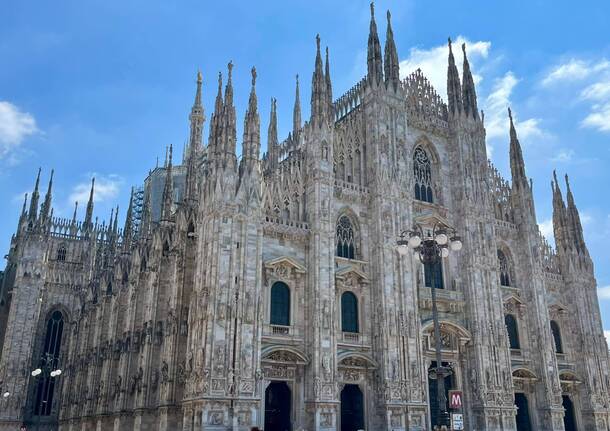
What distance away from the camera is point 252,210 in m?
30.4

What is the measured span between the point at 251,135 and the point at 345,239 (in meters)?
8.37

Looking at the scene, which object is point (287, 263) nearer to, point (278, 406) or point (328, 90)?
point (278, 406)

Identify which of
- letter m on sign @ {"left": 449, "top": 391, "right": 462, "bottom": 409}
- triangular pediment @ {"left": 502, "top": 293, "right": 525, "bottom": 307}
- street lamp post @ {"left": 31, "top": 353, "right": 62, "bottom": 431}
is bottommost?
letter m on sign @ {"left": 449, "top": 391, "right": 462, "bottom": 409}

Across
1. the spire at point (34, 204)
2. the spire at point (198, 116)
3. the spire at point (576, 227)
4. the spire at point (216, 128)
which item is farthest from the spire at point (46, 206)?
the spire at point (576, 227)

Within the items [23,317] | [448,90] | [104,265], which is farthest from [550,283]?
[23,317]

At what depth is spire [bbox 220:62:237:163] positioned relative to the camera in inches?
1230

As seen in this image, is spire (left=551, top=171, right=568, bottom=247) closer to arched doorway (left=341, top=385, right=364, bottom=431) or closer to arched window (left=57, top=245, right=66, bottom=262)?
arched doorway (left=341, top=385, right=364, bottom=431)

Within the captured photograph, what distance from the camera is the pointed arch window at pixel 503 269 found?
135ft

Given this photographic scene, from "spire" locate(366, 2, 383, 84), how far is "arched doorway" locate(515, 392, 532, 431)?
22474mm

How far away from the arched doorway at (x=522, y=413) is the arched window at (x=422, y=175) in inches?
552

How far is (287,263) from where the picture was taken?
31.7m

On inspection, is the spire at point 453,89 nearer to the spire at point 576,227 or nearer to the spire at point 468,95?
the spire at point 468,95

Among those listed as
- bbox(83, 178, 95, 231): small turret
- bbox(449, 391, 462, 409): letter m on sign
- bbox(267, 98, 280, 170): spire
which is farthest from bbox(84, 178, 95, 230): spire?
bbox(449, 391, 462, 409): letter m on sign

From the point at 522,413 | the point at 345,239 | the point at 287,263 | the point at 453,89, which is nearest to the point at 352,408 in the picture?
the point at 287,263
